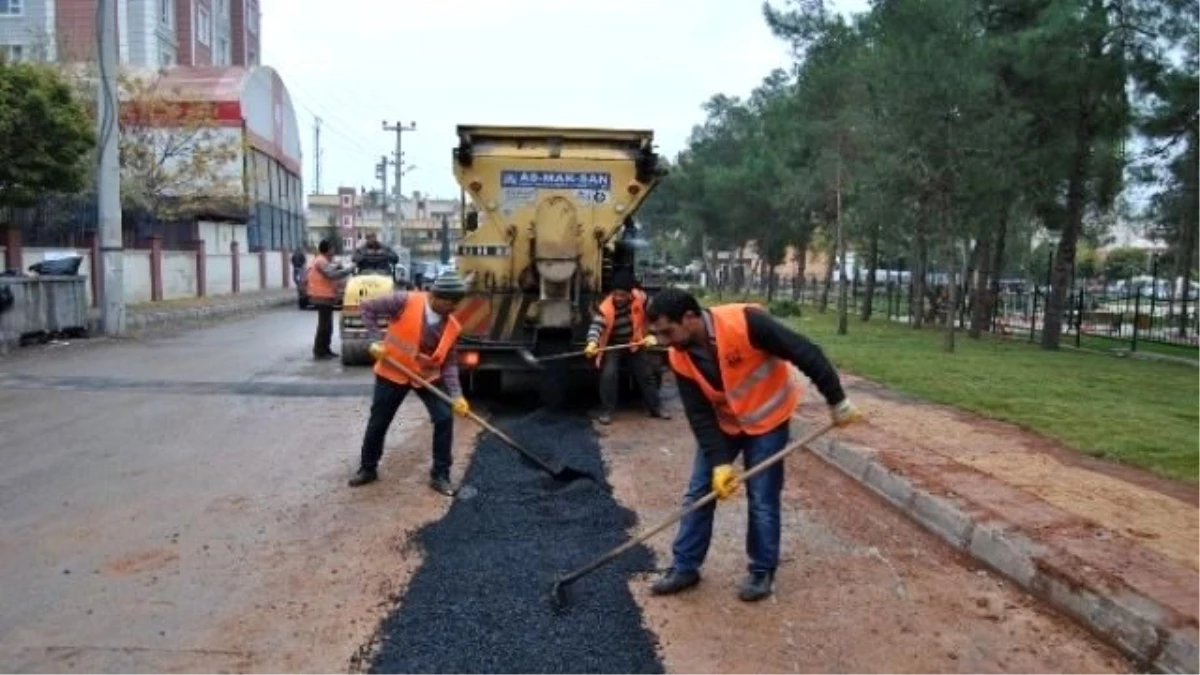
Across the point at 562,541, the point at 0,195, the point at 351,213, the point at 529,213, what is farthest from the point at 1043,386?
the point at 351,213

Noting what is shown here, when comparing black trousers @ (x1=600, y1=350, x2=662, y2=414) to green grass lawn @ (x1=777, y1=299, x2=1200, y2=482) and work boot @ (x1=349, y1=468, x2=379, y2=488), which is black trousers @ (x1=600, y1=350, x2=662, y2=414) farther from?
work boot @ (x1=349, y1=468, x2=379, y2=488)

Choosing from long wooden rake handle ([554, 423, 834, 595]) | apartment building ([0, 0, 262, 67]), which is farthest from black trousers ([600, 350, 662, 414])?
apartment building ([0, 0, 262, 67])

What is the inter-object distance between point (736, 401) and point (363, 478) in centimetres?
307

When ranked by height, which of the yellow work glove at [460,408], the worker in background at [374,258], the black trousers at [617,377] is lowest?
the black trousers at [617,377]

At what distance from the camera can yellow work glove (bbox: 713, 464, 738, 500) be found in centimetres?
463

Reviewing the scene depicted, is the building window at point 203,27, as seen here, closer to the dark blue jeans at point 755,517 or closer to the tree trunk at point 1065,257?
the tree trunk at point 1065,257

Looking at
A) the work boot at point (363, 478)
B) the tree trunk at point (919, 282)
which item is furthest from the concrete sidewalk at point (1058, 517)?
the tree trunk at point (919, 282)

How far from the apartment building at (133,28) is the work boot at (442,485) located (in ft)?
97.3

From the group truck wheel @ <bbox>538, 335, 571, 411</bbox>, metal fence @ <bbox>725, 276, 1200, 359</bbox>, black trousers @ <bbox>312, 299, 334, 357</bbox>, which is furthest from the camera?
metal fence @ <bbox>725, 276, 1200, 359</bbox>

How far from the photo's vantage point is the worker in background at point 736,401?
183 inches

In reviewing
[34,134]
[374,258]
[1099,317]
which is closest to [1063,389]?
[374,258]

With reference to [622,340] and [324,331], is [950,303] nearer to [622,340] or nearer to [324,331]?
[622,340]

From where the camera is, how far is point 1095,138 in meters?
18.6

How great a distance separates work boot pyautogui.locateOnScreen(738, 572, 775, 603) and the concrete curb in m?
1.25
